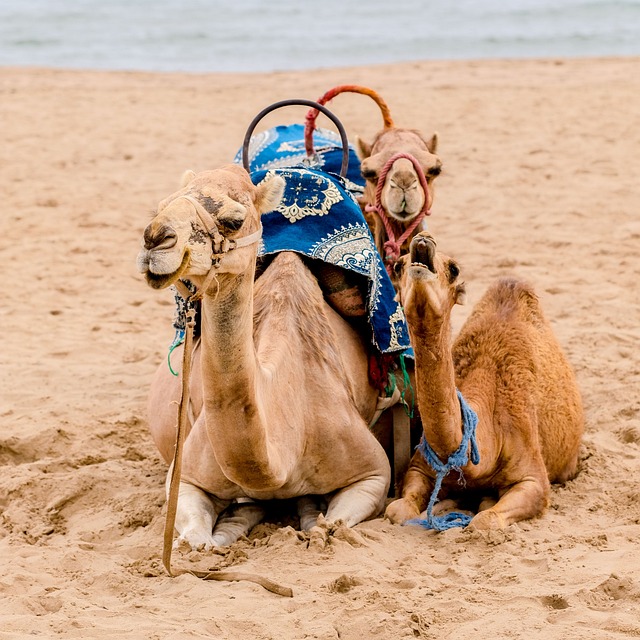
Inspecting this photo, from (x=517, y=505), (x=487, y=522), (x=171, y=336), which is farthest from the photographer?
(x=171, y=336)

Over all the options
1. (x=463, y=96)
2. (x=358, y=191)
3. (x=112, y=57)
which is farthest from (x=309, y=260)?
(x=112, y=57)

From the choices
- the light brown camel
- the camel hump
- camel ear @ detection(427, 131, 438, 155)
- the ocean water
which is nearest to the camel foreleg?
the light brown camel

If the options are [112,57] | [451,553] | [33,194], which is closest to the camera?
[451,553]

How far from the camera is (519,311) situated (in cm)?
580

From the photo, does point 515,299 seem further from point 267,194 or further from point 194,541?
point 194,541

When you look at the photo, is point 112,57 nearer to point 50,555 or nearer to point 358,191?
point 358,191

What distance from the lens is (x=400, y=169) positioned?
245 inches

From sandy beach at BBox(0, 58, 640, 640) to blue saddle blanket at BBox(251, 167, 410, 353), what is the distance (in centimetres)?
105

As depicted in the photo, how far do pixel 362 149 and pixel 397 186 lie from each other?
3.33 ft

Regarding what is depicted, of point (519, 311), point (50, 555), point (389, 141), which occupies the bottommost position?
point (50, 555)

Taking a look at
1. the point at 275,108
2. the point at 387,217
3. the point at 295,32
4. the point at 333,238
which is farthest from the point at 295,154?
the point at 295,32

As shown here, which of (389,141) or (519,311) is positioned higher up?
(389,141)

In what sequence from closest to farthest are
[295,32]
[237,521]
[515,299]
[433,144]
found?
[237,521] → [515,299] → [433,144] → [295,32]

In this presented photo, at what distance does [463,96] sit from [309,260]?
11.1 m
